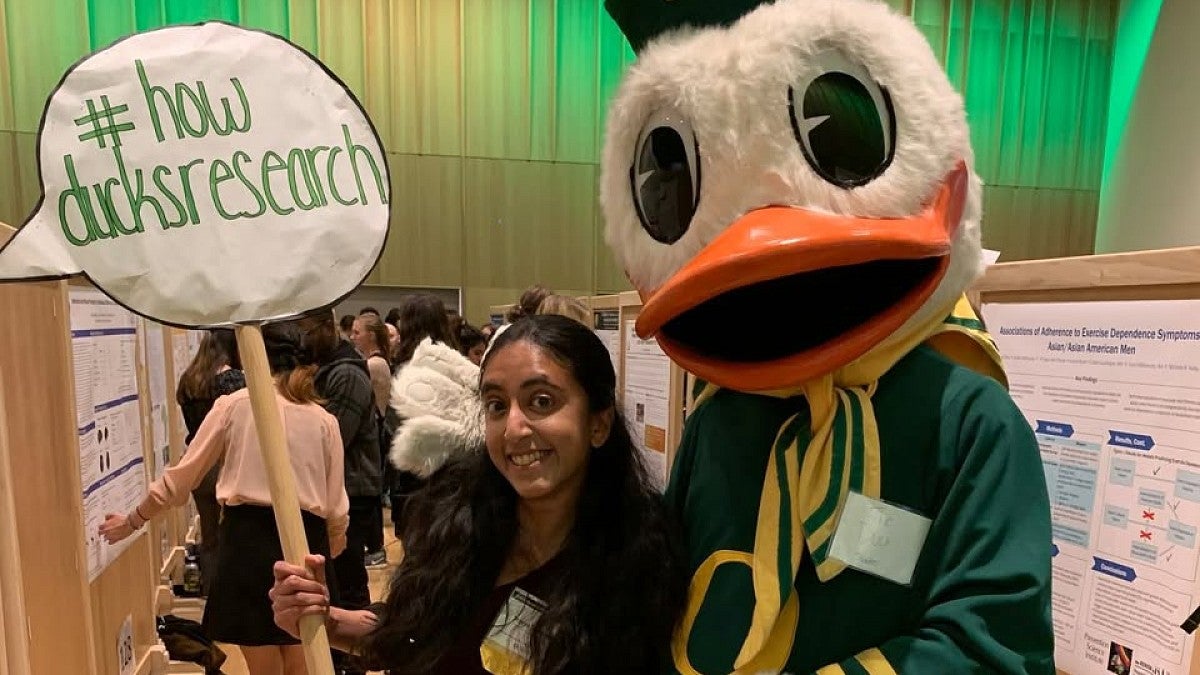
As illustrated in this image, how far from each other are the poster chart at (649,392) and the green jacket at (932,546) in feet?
4.35

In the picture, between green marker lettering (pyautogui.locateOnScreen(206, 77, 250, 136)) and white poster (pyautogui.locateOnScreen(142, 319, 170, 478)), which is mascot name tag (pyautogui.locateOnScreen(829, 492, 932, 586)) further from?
A: white poster (pyautogui.locateOnScreen(142, 319, 170, 478))

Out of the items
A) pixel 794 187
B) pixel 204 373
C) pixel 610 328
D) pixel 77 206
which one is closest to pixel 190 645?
pixel 204 373

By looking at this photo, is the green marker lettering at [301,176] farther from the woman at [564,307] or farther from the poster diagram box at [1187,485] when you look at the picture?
the woman at [564,307]

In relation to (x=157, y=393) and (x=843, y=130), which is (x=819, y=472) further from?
(x=157, y=393)

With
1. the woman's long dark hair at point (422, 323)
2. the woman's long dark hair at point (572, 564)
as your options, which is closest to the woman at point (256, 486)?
the woman's long dark hair at point (572, 564)

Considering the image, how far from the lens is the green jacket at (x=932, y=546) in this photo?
73 cm

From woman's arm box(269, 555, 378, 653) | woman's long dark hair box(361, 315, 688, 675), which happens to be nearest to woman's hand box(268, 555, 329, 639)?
woman's arm box(269, 555, 378, 653)

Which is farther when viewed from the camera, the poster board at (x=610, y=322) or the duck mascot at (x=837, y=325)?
the poster board at (x=610, y=322)

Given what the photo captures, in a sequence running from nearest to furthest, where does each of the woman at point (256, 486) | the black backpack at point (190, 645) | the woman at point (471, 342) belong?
the woman at point (256, 486), the black backpack at point (190, 645), the woman at point (471, 342)

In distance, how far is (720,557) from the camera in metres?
0.90

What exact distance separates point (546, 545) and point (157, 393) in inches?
89.5

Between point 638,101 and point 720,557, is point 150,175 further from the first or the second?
point 720,557

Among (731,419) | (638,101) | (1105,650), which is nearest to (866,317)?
(731,419)

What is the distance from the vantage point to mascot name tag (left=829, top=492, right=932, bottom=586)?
78 cm
